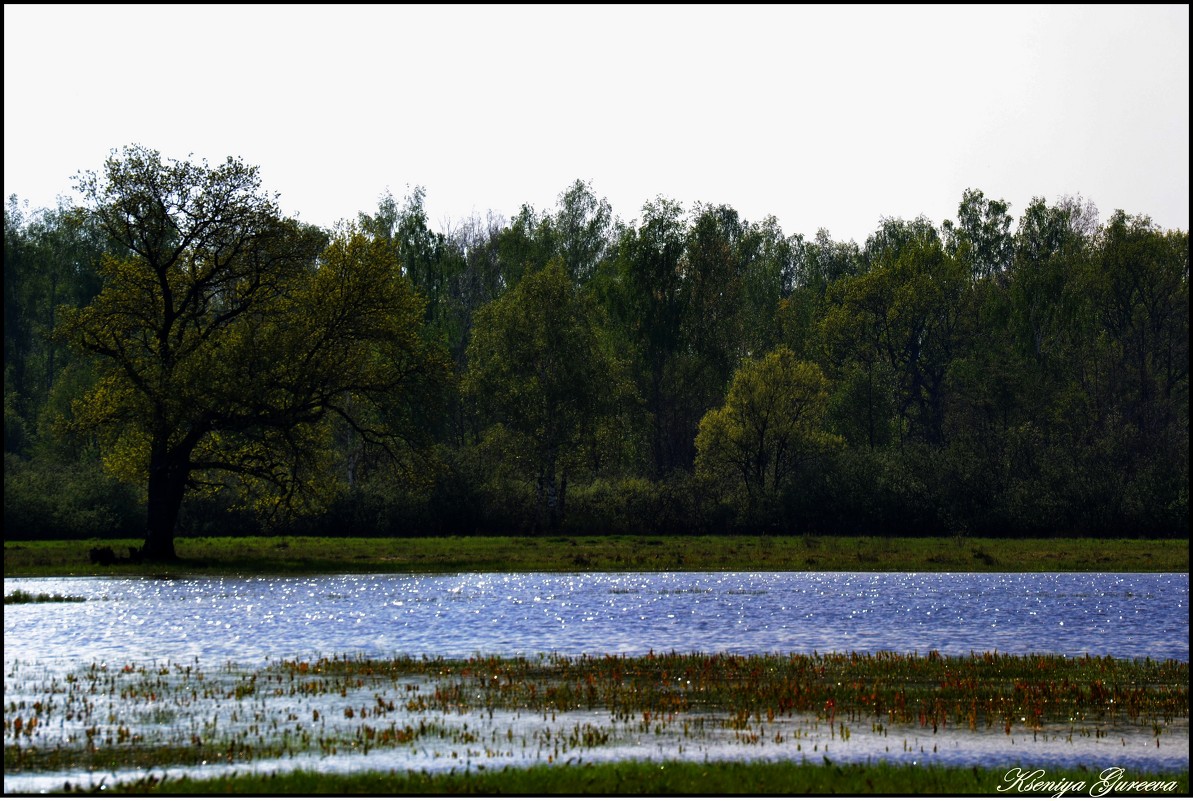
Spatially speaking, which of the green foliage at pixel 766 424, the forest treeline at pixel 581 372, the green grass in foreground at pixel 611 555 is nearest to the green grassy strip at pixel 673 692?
the green grass in foreground at pixel 611 555

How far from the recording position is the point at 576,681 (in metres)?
26.9

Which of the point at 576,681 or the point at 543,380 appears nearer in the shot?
the point at 576,681

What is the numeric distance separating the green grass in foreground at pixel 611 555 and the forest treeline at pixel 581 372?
3460 mm

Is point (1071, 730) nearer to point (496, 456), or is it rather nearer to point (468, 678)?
point (468, 678)

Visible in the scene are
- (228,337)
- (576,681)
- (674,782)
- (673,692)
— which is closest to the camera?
(674,782)

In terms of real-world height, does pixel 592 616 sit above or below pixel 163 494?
below

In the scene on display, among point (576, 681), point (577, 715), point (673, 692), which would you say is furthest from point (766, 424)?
point (577, 715)

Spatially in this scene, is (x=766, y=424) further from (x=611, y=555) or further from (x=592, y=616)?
(x=592, y=616)

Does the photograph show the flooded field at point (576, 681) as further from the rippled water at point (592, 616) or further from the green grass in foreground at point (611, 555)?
the green grass in foreground at point (611, 555)

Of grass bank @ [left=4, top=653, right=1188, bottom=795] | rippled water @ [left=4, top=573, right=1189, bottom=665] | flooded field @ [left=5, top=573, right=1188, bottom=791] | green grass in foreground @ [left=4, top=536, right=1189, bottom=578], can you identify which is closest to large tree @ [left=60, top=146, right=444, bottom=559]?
green grass in foreground @ [left=4, top=536, right=1189, bottom=578]

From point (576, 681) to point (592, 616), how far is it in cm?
1426

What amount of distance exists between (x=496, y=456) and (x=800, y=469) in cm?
2183

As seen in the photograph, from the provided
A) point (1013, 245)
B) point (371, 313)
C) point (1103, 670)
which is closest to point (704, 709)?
point (1103, 670)

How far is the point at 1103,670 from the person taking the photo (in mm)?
28625
